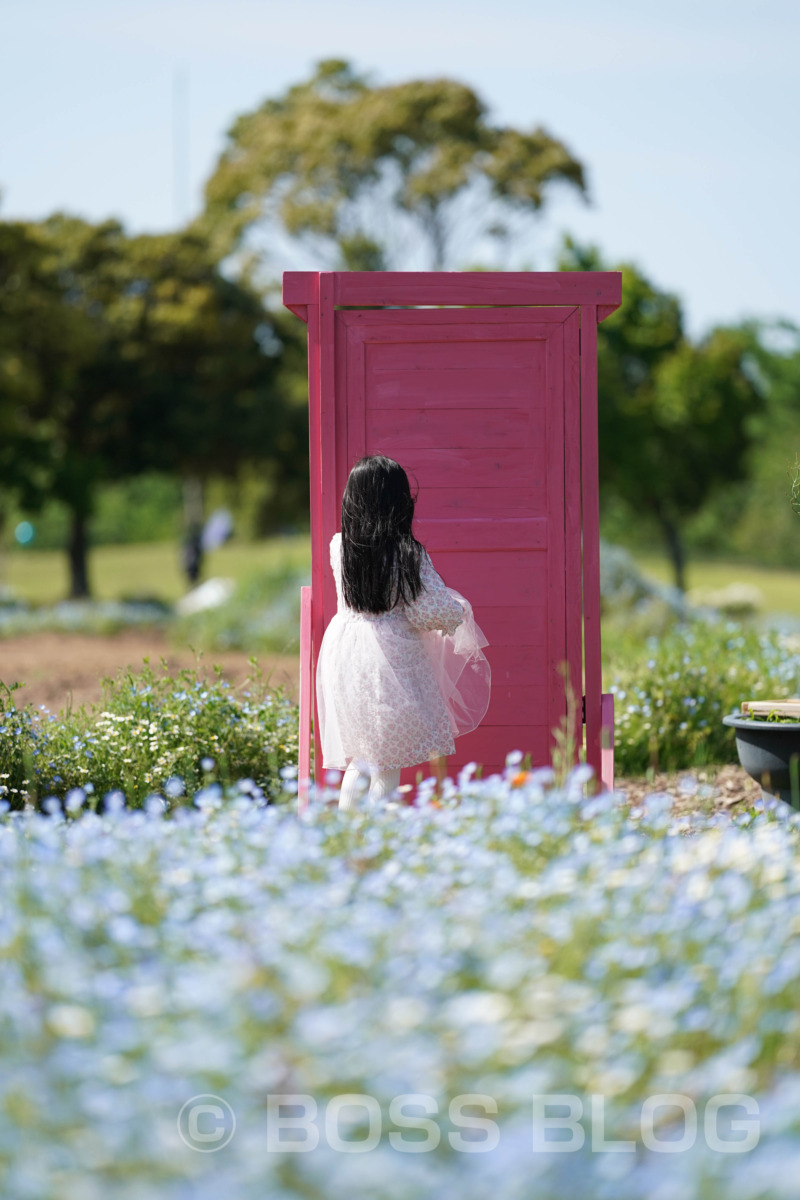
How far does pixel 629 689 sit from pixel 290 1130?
4779 millimetres

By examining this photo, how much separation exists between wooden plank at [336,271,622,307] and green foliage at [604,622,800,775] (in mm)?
2332

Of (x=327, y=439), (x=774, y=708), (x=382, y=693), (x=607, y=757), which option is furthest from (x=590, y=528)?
(x=382, y=693)

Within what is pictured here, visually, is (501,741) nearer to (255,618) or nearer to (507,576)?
(507,576)

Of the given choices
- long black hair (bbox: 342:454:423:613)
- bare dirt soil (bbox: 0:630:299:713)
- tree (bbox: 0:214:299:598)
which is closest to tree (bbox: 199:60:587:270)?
tree (bbox: 0:214:299:598)

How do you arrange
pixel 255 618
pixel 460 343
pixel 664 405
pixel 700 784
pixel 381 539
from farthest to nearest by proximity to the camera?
pixel 664 405
pixel 255 618
pixel 700 784
pixel 460 343
pixel 381 539

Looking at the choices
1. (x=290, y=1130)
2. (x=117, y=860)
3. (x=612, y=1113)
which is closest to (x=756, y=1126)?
(x=612, y=1113)

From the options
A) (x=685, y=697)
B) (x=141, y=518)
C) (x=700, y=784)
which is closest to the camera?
(x=700, y=784)

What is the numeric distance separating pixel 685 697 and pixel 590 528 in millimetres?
2083

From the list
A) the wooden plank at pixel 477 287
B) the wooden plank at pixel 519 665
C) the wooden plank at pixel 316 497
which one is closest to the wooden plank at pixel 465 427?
the wooden plank at pixel 316 497

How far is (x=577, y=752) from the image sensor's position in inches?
181

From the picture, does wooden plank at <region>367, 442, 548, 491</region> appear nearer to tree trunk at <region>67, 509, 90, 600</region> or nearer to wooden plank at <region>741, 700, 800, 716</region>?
wooden plank at <region>741, 700, 800, 716</region>

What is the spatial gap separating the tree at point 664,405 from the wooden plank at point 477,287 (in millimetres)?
15865

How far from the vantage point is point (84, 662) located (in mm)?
11102

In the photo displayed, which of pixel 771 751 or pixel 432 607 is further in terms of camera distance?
pixel 771 751
